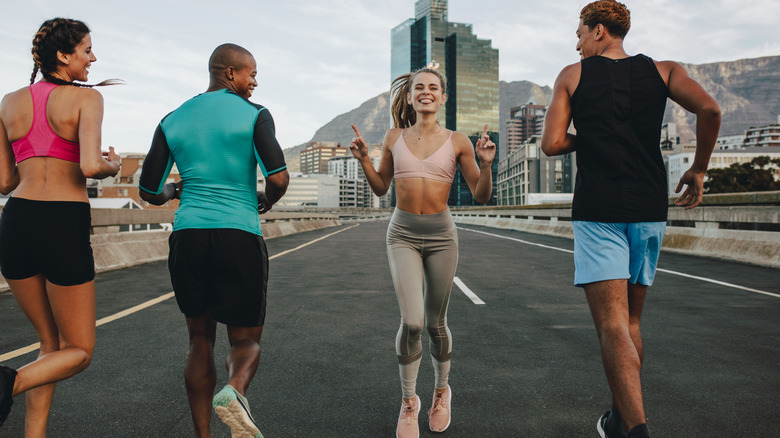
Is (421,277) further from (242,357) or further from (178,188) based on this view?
(178,188)

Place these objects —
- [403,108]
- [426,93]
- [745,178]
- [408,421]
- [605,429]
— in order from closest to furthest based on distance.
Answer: [605,429]
[408,421]
[426,93]
[403,108]
[745,178]

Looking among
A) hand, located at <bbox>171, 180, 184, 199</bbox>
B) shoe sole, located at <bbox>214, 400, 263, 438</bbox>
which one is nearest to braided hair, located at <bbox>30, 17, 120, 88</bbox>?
hand, located at <bbox>171, 180, 184, 199</bbox>

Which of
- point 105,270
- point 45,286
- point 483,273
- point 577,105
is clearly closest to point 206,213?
point 45,286

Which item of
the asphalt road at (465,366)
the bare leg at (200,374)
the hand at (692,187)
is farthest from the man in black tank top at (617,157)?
the bare leg at (200,374)

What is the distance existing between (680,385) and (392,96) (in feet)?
10.2

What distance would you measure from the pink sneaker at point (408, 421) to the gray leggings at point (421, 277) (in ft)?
0.56

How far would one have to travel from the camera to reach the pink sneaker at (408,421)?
123 inches

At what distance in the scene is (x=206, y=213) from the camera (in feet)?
8.59

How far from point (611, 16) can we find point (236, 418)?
8.70 ft

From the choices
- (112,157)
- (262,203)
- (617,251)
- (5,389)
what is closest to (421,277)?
(262,203)

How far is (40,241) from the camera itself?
8.45ft

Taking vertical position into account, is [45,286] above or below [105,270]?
above

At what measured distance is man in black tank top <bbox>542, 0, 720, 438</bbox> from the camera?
8.67ft

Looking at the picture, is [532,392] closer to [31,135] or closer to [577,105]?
[577,105]
